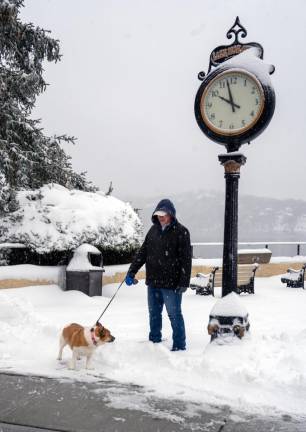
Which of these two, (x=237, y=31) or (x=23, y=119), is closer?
(x=237, y=31)

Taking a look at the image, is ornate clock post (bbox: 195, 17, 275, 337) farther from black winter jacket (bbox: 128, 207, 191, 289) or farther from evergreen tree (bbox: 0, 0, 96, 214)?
evergreen tree (bbox: 0, 0, 96, 214)

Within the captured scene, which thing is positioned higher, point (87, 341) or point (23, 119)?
point (23, 119)

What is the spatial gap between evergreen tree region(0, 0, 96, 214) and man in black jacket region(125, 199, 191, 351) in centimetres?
611

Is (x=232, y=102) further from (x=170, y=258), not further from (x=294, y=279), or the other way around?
(x=294, y=279)

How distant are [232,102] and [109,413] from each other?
4.07 meters

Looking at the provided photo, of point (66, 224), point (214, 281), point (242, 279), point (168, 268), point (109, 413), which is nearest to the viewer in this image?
point (109, 413)

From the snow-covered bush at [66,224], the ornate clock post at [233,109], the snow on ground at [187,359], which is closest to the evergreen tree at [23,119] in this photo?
the snow-covered bush at [66,224]

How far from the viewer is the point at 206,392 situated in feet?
13.6

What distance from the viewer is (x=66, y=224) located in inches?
429

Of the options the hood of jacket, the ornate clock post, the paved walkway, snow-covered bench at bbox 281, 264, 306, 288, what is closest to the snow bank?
snow-covered bench at bbox 281, 264, 306, 288

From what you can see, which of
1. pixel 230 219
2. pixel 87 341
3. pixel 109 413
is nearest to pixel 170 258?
pixel 230 219

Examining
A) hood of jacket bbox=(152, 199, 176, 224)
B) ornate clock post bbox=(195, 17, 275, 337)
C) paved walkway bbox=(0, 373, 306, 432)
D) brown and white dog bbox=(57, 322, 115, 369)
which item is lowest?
paved walkway bbox=(0, 373, 306, 432)

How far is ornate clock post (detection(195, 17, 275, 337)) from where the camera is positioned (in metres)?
5.82

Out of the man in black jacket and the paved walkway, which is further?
the man in black jacket
